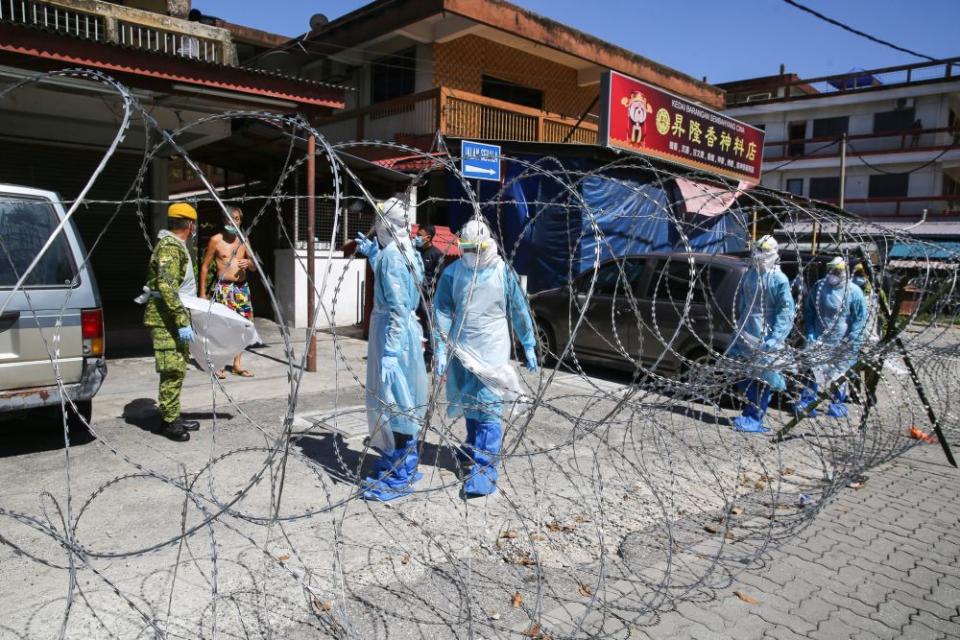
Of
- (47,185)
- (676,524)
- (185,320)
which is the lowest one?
(676,524)

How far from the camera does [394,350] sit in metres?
4.09

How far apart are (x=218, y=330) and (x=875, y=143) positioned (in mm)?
27483

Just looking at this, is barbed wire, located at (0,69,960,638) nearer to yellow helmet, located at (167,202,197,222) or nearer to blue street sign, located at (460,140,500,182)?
yellow helmet, located at (167,202,197,222)

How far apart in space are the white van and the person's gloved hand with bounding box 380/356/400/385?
6.33ft

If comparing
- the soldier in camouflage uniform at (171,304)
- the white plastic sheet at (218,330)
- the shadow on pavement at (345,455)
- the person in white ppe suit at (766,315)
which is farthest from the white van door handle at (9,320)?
the person in white ppe suit at (766,315)

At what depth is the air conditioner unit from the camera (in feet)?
81.4

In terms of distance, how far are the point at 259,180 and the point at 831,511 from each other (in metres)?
11.4

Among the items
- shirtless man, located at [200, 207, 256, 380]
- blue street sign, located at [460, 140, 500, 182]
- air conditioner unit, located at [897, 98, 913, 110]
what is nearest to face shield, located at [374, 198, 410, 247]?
blue street sign, located at [460, 140, 500, 182]

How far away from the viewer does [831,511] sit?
13.8ft

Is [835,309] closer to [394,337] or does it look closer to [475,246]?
[475,246]

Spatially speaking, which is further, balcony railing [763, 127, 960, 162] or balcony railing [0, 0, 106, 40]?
balcony railing [763, 127, 960, 162]

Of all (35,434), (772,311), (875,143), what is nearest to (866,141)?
(875,143)

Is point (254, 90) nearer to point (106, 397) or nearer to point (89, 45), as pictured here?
point (89, 45)

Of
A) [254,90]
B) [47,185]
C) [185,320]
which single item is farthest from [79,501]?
[47,185]
